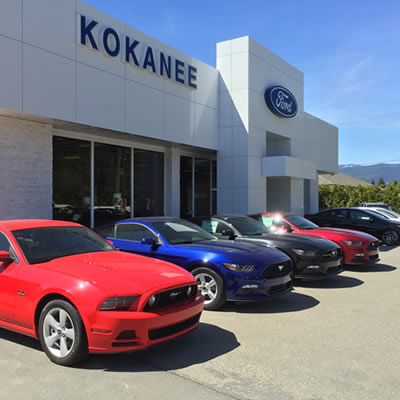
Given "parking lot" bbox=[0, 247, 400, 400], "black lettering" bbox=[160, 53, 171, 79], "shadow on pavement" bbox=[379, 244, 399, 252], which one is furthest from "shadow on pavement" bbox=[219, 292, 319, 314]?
"black lettering" bbox=[160, 53, 171, 79]

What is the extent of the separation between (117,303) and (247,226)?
549 cm

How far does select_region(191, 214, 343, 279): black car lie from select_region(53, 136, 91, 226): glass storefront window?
5.11m

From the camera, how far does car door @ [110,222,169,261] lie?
6.71 meters

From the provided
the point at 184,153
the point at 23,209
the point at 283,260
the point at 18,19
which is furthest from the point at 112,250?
the point at 184,153

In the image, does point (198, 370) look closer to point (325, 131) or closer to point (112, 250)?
point (112, 250)

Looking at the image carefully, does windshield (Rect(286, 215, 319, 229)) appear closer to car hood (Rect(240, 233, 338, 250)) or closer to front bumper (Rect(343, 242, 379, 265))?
front bumper (Rect(343, 242, 379, 265))

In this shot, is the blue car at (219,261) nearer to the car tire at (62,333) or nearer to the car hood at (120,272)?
the car hood at (120,272)

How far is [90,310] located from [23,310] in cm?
93

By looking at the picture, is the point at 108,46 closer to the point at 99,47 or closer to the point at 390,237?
the point at 99,47

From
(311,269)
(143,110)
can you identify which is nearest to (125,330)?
(311,269)

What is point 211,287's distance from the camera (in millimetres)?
6078

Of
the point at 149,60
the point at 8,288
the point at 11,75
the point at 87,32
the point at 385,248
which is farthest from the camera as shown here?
the point at 385,248

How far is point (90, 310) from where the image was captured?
379 centimetres

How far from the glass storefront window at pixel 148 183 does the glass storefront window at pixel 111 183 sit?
0.43 meters
